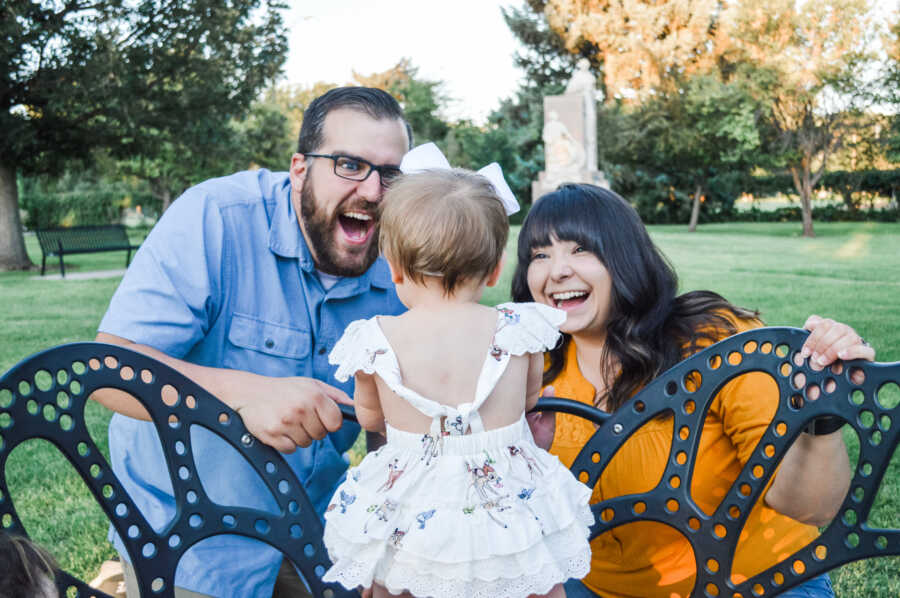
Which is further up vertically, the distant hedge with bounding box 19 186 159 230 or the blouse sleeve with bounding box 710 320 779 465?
the distant hedge with bounding box 19 186 159 230

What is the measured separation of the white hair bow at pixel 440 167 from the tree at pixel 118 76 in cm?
1694

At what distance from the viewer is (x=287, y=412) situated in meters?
1.72

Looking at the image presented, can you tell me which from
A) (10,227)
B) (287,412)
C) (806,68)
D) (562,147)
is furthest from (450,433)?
(806,68)

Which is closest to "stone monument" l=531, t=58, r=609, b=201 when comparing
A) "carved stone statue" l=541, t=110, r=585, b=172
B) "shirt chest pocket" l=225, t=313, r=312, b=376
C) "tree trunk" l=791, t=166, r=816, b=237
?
"carved stone statue" l=541, t=110, r=585, b=172

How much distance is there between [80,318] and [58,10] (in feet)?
33.9

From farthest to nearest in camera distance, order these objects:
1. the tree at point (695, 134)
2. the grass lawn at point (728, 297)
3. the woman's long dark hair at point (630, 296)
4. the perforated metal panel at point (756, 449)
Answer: the tree at point (695, 134) < the grass lawn at point (728, 297) < the woman's long dark hair at point (630, 296) < the perforated metal panel at point (756, 449)

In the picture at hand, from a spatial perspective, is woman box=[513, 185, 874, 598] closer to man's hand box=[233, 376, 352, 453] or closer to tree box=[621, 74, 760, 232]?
man's hand box=[233, 376, 352, 453]

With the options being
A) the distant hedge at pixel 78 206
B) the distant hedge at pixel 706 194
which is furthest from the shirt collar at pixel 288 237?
the distant hedge at pixel 78 206

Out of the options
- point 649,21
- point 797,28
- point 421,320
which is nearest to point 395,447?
point 421,320

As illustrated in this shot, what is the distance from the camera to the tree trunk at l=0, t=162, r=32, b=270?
720 inches

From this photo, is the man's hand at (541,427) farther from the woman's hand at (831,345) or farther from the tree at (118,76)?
the tree at (118,76)

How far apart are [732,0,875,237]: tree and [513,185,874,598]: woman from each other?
79.0 feet

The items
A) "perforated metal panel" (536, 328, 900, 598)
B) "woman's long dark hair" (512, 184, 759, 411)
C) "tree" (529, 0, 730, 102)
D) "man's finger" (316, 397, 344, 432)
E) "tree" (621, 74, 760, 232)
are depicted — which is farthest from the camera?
"tree" (529, 0, 730, 102)

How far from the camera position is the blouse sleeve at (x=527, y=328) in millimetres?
1656
